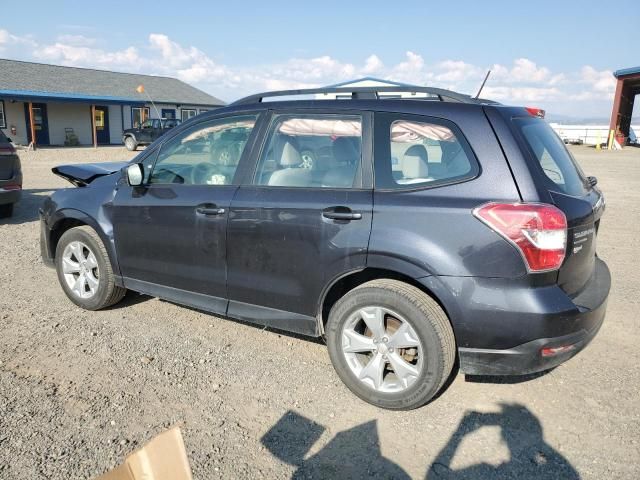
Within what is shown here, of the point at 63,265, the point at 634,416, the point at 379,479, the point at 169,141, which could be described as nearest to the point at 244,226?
the point at 169,141

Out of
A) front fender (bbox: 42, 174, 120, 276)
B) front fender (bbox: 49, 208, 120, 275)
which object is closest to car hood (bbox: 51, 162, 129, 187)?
front fender (bbox: 42, 174, 120, 276)

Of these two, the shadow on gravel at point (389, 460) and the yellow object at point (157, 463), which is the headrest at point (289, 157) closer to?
the shadow on gravel at point (389, 460)

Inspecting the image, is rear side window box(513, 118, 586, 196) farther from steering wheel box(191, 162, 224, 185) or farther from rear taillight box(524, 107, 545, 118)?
steering wheel box(191, 162, 224, 185)

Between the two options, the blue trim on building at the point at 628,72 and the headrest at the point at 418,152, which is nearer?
the headrest at the point at 418,152

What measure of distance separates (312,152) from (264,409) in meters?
1.70

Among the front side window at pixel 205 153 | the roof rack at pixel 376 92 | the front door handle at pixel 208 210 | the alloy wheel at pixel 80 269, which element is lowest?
the alloy wheel at pixel 80 269

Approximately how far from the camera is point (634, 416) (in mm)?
3141

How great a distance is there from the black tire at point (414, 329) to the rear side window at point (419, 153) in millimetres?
632

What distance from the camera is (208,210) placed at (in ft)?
12.3

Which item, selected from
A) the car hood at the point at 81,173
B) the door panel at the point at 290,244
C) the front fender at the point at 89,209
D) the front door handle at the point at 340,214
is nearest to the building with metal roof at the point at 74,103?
the car hood at the point at 81,173

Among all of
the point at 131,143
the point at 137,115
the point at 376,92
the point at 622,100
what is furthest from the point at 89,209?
the point at 622,100

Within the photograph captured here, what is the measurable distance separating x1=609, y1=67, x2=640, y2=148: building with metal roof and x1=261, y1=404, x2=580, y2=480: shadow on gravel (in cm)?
3633

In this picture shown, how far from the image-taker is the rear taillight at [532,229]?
2768mm

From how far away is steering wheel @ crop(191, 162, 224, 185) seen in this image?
3.96 metres
